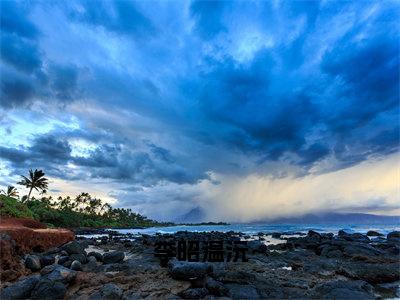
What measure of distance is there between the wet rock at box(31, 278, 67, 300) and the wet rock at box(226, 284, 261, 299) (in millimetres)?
4777

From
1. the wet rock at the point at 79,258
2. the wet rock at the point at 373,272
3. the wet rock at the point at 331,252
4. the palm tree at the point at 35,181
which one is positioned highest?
the palm tree at the point at 35,181

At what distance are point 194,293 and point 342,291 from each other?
4.23 meters

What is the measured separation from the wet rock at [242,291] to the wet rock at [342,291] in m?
1.68

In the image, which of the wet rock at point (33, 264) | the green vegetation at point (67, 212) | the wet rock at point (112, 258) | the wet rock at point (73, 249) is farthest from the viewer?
the green vegetation at point (67, 212)

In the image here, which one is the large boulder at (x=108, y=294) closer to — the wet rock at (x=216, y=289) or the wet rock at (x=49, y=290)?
A: the wet rock at (x=49, y=290)

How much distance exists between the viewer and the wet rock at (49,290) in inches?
344

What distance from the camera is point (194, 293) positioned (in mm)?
8703

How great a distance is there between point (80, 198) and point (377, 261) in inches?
3948

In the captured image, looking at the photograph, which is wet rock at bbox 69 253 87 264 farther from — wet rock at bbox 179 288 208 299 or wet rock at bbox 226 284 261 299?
wet rock at bbox 226 284 261 299

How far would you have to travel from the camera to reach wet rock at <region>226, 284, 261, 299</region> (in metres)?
8.98

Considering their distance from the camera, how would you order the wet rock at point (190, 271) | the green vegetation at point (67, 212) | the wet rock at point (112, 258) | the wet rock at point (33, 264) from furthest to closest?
the green vegetation at point (67, 212)
the wet rock at point (112, 258)
the wet rock at point (33, 264)
the wet rock at point (190, 271)

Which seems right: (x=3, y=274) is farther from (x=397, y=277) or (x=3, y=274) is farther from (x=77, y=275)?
(x=397, y=277)

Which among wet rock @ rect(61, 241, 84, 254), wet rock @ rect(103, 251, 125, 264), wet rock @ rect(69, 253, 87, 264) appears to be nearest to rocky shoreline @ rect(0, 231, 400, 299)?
wet rock @ rect(69, 253, 87, 264)

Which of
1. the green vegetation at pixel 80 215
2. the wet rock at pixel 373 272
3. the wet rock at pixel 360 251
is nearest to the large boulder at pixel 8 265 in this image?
the wet rock at pixel 373 272
